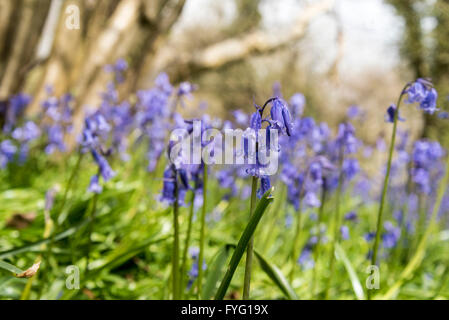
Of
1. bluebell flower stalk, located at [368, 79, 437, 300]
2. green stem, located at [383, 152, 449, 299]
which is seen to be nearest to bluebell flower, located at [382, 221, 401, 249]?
green stem, located at [383, 152, 449, 299]

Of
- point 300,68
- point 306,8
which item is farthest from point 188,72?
point 300,68

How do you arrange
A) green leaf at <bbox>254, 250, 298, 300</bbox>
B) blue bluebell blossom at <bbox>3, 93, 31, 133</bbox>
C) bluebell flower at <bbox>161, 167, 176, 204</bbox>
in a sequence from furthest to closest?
1. blue bluebell blossom at <bbox>3, 93, 31, 133</bbox>
2. bluebell flower at <bbox>161, 167, 176, 204</bbox>
3. green leaf at <bbox>254, 250, 298, 300</bbox>

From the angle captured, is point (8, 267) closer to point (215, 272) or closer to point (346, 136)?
point (215, 272)

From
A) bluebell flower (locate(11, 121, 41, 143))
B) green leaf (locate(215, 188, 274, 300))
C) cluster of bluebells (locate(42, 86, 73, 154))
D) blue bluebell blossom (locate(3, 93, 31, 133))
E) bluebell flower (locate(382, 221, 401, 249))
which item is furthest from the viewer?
blue bluebell blossom (locate(3, 93, 31, 133))

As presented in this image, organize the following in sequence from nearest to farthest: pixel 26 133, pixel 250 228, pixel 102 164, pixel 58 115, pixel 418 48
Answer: pixel 250 228
pixel 102 164
pixel 26 133
pixel 58 115
pixel 418 48

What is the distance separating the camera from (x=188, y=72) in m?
6.55

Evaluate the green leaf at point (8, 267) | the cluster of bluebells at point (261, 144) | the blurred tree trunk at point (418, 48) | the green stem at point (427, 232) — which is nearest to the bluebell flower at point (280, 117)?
the cluster of bluebells at point (261, 144)

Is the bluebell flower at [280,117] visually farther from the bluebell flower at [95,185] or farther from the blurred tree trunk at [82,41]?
the blurred tree trunk at [82,41]

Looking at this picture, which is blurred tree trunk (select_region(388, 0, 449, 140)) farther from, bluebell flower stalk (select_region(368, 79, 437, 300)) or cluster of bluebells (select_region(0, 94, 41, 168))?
bluebell flower stalk (select_region(368, 79, 437, 300))

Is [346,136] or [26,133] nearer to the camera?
[346,136]

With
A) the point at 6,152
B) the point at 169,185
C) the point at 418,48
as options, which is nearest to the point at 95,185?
the point at 169,185

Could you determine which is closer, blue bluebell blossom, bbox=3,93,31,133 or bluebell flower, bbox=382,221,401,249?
bluebell flower, bbox=382,221,401,249

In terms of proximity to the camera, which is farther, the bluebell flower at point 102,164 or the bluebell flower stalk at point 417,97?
the bluebell flower at point 102,164
